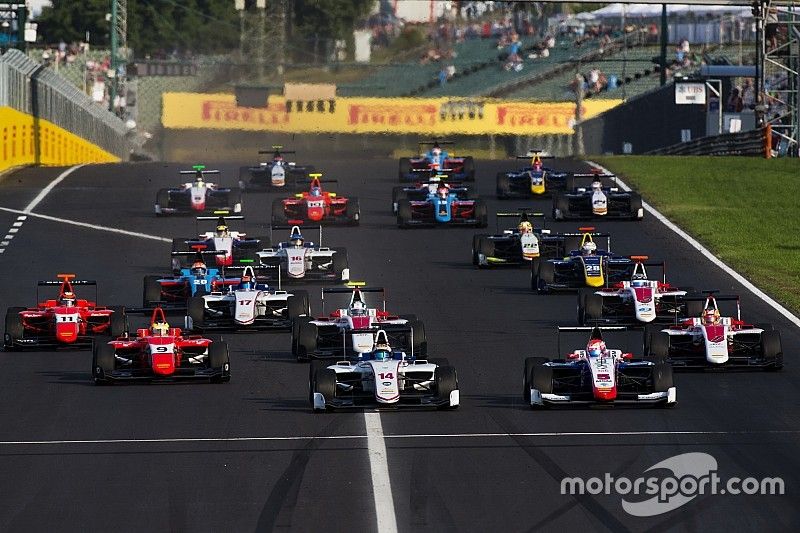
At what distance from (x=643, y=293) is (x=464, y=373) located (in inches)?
194

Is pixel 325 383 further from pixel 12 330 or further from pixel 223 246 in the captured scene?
pixel 223 246

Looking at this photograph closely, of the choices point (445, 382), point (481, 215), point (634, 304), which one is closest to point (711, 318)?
point (634, 304)

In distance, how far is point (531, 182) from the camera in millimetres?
47062

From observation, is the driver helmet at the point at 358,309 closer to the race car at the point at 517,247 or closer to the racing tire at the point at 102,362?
A: the racing tire at the point at 102,362

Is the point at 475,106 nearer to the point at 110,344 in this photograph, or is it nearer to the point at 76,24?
the point at 76,24

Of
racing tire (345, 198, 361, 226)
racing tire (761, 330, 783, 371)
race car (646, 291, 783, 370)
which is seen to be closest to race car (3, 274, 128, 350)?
race car (646, 291, 783, 370)

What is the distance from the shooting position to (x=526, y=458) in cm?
2012

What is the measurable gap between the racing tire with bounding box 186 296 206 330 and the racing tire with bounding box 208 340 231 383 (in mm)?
4193

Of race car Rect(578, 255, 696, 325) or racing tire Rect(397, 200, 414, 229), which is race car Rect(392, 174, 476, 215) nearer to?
racing tire Rect(397, 200, 414, 229)

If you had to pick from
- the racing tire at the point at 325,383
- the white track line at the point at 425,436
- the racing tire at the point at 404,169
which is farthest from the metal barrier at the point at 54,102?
the white track line at the point at 425,436

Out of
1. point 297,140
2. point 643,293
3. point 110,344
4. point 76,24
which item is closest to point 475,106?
point 297,140

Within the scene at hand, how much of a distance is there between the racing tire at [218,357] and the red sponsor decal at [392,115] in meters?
54.6

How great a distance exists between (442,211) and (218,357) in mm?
18104

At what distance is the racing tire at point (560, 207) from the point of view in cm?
4291
